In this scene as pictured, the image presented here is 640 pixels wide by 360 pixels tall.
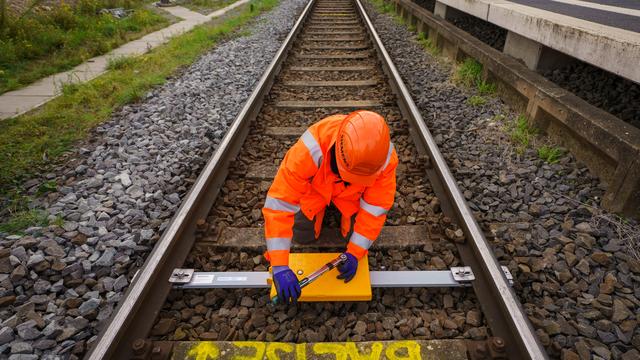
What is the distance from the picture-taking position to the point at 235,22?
32.4 feet

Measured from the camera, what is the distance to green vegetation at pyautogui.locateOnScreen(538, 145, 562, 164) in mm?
3438

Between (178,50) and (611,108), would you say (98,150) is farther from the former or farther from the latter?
(611,108)

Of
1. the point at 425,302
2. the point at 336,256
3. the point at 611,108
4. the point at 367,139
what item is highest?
the point at 367,139

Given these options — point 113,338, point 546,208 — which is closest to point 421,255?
point 546,208

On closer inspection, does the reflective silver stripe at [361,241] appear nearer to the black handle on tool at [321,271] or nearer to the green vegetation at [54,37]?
the black handle on tool at [321,271]

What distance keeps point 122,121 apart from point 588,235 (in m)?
4.61

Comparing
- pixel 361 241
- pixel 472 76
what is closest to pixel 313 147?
pixel 361 241

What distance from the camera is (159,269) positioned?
2.34 m

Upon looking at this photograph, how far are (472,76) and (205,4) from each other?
433 inches

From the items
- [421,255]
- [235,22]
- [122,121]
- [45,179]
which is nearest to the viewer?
[421,255]

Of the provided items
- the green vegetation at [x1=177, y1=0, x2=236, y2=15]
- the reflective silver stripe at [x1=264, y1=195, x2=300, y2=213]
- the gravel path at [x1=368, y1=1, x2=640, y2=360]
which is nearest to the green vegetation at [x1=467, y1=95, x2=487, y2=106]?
the gravel path at [x1=368, y1=1, x2=640, y2=360]

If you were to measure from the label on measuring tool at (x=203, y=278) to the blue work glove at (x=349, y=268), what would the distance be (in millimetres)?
801

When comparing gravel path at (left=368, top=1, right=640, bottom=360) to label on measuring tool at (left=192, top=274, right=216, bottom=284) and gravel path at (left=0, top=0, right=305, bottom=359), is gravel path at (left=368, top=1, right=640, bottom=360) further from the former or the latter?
gravel path at (left=0, top=0, right=305, bottom=359)

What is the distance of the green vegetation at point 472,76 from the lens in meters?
4.89
